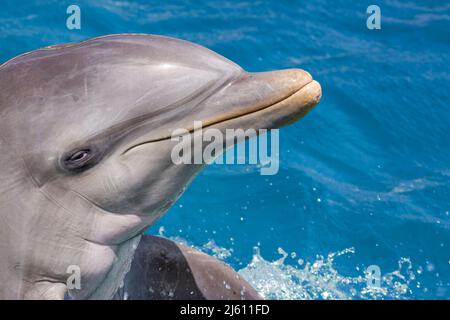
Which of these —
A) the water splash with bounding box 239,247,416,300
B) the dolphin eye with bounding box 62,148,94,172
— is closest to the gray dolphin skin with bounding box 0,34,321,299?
the dolphin eye with bounding box 62,148,94,172

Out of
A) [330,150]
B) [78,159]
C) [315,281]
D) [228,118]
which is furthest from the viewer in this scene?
[330,150]

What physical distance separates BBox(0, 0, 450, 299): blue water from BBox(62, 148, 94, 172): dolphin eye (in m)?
4.09

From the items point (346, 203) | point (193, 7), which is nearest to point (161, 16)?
point (193, 7)

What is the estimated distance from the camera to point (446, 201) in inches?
399

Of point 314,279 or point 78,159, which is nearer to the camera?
point 78,159

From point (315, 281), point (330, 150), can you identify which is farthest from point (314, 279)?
point (330, 150)

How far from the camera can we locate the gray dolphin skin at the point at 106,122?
14.6 ft

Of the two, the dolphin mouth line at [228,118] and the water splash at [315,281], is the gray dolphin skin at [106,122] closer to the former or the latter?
the dolphin mouth line at [228,118]

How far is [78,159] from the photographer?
4586 millimetres

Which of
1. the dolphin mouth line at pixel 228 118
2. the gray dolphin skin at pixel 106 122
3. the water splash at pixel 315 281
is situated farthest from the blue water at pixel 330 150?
the dolphin mouth line at pixel 228 118

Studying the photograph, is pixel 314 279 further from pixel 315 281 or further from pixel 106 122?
pixel 106 122

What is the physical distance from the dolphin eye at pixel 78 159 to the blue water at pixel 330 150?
13.4 feet

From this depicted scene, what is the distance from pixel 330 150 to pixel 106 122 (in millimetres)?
6664
